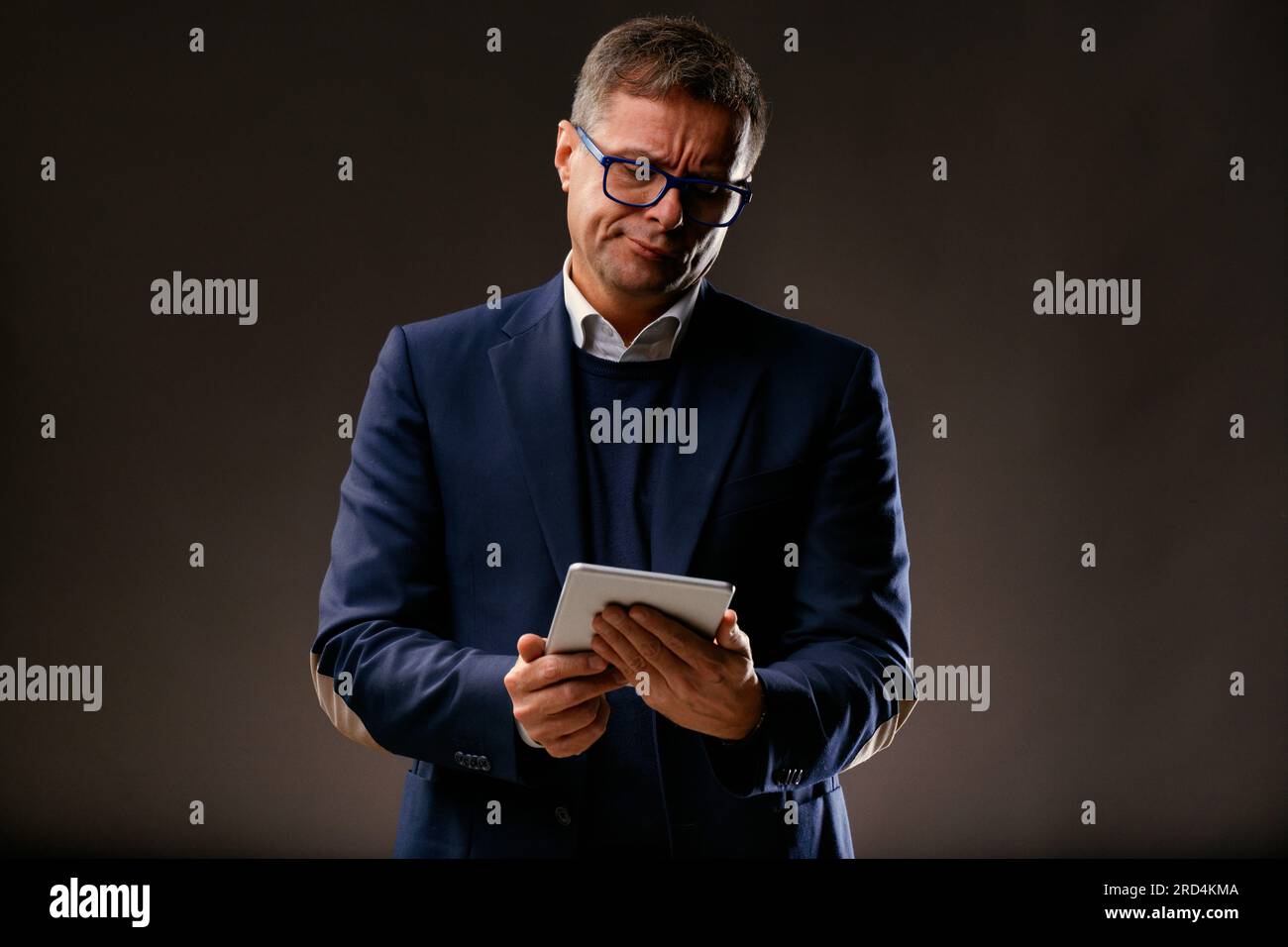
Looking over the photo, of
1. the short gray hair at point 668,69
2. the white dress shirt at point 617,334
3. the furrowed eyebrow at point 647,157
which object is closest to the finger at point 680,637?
the white dress shirt at point 617,334

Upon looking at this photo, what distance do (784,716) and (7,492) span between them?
2523 millimetres

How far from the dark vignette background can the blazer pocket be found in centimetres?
155

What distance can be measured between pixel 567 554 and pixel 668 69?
2.37ft

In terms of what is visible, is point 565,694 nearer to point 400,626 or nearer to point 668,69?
point 400,626

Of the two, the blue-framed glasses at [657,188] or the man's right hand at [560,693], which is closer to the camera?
the man's right hand at [560,693]

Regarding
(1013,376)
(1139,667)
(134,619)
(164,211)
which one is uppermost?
(164,211)

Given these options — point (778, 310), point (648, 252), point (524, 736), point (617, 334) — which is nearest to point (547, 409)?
point (617, 334)

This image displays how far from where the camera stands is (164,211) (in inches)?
128

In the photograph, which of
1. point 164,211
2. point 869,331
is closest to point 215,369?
point 164,211

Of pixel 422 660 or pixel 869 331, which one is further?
pixel 869 331

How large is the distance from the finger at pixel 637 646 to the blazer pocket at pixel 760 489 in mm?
312

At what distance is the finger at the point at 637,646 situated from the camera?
1.47 m

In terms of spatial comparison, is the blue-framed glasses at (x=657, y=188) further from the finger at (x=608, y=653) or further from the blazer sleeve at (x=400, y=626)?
the finger at (x=608, y=653)

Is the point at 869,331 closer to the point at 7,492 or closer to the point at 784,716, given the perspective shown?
the point at 784,716
